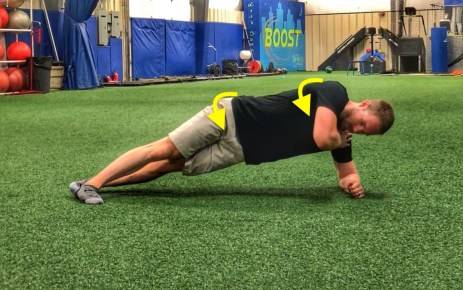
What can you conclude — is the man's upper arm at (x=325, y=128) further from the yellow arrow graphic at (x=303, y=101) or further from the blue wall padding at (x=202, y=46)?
the blue wall padding at (x=202, y=46)

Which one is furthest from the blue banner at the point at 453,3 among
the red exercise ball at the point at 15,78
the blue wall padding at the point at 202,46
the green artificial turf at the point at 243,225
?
the green artificial turf at the point at 243,225

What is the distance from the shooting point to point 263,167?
12.4ft

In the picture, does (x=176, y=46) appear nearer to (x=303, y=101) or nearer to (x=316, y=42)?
(x=316, y=42)

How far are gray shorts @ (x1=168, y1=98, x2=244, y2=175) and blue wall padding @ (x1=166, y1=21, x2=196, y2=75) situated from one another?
1324 centimetres

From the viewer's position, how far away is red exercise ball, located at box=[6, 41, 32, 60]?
1080 centimetres

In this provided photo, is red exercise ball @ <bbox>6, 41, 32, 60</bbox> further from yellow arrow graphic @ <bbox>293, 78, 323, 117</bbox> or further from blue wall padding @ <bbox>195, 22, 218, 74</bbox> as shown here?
yellow arrow graphic @ <bbox>293, 78, 323, 117</bbox>

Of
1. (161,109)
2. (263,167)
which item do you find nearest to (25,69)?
(161,109)

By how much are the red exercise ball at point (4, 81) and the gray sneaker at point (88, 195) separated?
323 inches

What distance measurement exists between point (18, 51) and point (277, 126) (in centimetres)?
890

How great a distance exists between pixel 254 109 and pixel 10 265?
1306 millimetres

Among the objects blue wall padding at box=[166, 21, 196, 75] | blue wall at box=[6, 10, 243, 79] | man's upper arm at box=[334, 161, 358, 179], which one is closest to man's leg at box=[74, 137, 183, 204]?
man's upper arm at box=[334, 161, 358, 179]

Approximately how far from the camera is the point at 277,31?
21.2m

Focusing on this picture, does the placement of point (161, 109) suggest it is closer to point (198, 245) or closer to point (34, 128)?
point (34, 128)

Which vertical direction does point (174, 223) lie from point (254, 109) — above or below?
below
